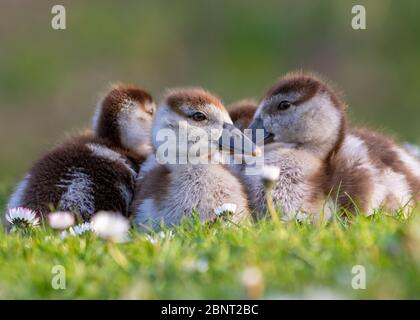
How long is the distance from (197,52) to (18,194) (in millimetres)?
10377

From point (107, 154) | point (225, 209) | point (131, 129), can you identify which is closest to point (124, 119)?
point (131, 129)

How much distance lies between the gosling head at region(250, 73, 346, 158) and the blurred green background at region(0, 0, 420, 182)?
8598 millimetres

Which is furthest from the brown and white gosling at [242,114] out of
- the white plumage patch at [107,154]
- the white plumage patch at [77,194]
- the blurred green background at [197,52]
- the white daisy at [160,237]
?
the blurred green background at [197,52]

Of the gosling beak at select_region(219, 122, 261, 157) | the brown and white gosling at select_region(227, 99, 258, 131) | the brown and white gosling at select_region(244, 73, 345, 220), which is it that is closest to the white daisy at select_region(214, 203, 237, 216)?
the brown and white gosling at select_region(244, 73, 345, 220)

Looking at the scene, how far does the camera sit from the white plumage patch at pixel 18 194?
5.49 meters

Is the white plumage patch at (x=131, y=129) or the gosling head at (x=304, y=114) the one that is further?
the white plumage patch at (x=131, y=129)

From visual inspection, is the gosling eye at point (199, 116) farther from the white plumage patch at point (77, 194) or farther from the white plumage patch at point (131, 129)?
the white plumage patch at point (131, 129)

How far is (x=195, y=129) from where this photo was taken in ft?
17.3

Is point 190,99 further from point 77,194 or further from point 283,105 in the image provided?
point 77,194

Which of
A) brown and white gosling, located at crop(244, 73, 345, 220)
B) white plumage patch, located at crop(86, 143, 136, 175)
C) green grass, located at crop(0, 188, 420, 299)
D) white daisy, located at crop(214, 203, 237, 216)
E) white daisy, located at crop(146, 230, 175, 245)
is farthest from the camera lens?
white plumage patch, located at crop(86, 143, 136, 175)

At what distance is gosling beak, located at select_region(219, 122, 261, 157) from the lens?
5.23 metres

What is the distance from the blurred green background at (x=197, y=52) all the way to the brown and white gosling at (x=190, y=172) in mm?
8737

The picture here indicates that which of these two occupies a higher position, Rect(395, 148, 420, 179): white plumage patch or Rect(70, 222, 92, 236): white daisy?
Rect(395, 148, 420, 179): white plumage patch

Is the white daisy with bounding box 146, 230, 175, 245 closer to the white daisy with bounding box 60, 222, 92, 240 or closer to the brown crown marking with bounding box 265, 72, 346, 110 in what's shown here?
the white daisy with bounding box 60, 222, 92, 240
